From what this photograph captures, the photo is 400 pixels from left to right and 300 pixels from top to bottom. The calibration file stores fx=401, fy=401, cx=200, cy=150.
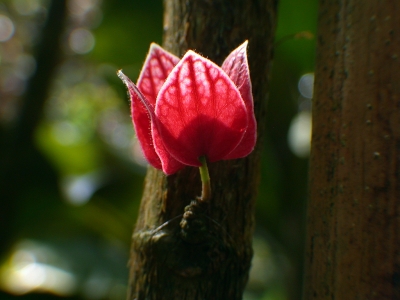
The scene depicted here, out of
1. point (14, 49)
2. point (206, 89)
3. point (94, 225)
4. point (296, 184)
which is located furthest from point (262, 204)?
point (14, 49)

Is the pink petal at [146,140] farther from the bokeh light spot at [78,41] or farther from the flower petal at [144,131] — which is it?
the bokeh light spot at [78,41]

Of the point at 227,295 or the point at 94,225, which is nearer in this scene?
the point at 227,295

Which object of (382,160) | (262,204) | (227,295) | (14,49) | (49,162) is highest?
(14,49)

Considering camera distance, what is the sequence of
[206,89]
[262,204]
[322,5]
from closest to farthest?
[206,89], [322,5], [262,204]

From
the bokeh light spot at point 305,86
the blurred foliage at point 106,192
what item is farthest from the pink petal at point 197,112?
the bokeh light spot at point 305,86

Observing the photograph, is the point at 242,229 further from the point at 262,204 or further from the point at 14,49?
the point at 14,49

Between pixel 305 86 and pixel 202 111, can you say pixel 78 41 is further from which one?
pixel 202 111
